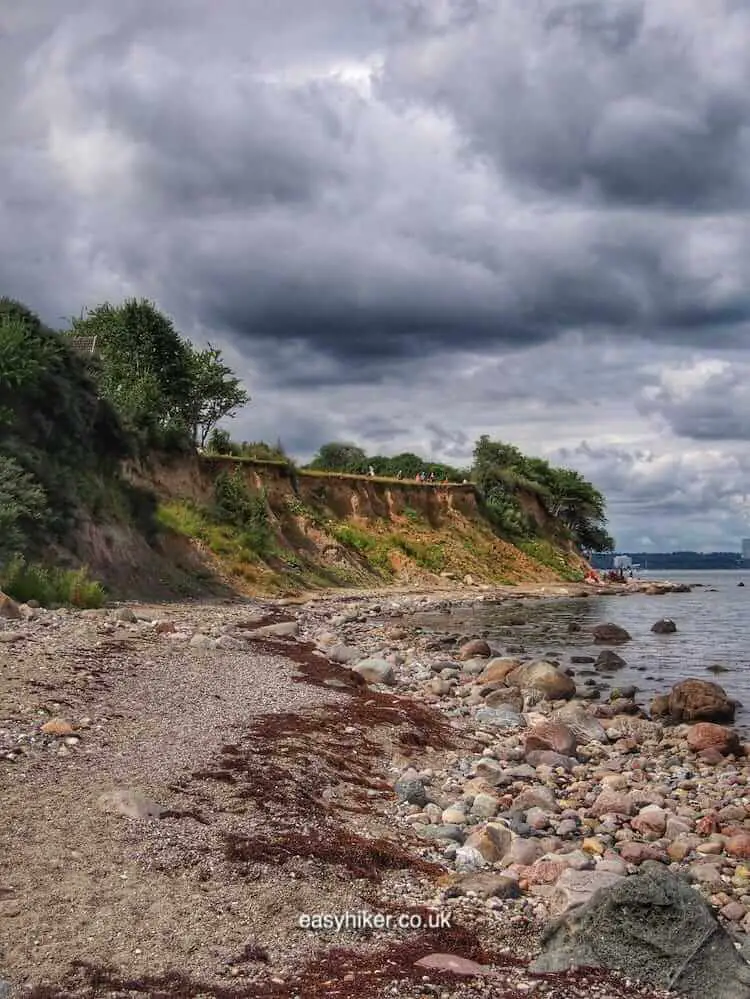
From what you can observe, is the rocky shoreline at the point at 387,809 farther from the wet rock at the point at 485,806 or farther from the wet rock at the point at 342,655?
the wet rock at the point at 342,655

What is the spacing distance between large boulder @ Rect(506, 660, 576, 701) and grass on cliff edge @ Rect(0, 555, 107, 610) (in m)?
10.5

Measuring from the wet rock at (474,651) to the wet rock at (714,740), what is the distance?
10.5 meters

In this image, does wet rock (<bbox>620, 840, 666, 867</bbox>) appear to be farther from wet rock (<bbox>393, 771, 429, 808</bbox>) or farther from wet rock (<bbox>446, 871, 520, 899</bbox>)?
wet rock (<bbox>393, 771, 429, 808</bbox>)

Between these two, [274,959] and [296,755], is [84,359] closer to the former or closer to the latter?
[296,755]

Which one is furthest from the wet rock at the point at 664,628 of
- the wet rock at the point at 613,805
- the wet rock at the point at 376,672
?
the wet rock at the point at 613,805

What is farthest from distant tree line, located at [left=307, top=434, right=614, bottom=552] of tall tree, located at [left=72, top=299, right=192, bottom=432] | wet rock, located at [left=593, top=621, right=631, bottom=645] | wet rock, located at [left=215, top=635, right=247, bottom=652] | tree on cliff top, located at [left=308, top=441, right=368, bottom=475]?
wet rock, located at [left=215, top=635, right=247, bottom=652]

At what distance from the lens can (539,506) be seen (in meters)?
81.1

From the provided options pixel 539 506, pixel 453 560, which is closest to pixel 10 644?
pixel 453 560

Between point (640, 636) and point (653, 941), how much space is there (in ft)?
91.7

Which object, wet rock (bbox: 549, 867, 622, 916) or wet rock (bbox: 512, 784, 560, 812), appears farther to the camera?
wet rock (bbox: 512, 784, 560, 812)

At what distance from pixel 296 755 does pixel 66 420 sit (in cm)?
2365

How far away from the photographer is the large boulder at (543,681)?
17984 millimetres

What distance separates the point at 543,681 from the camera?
18.1 metres

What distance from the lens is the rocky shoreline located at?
512cm
